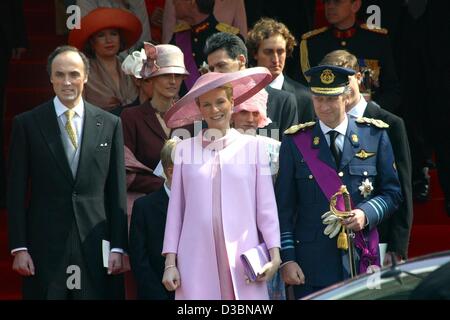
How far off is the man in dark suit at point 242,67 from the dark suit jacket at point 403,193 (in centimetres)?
54

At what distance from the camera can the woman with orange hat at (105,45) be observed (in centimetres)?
967

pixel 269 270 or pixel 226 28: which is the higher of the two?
pixel 226 28

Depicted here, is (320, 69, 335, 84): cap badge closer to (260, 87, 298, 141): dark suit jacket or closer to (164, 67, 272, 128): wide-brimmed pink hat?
(164, 67, 272, 128): wide-brimmed pink hat

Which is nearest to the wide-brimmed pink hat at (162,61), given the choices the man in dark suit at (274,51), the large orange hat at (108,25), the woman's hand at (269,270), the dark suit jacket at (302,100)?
the man in dark suit at (274,51)

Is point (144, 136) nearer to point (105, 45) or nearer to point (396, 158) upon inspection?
point (105, 45)

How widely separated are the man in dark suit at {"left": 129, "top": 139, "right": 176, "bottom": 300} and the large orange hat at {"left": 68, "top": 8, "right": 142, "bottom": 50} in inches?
75.3

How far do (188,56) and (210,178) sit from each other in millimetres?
2748

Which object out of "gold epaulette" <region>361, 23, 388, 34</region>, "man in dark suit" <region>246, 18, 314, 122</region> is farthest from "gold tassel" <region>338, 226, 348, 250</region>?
"gold epaulette" <region>361, 23, 388, 34</region>

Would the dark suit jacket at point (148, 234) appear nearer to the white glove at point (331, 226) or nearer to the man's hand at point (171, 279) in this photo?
the man's hand at point (171, 279)

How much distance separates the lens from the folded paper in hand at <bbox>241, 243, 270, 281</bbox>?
23.8ft

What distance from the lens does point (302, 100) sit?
8.91 metres

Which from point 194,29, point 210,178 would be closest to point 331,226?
point 210,178
